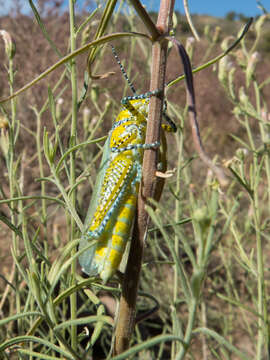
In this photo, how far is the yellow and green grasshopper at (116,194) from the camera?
86 cm

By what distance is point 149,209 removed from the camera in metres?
0.55

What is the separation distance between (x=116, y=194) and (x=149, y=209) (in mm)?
411

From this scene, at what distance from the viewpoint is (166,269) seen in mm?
4359

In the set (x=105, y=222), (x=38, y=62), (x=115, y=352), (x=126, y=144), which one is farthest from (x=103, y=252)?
(x=38, y=62)

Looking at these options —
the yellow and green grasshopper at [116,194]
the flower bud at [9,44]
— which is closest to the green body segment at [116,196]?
the yellow and green grasshopper at [116,194]

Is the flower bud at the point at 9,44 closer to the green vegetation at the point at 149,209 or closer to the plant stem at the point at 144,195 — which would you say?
the green vegetation at the point at 149,209

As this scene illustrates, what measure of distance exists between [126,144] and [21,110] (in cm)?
564

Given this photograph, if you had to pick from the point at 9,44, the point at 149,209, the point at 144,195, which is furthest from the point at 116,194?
the point at 9,44

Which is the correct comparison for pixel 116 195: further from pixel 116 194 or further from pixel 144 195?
pixel 144 195

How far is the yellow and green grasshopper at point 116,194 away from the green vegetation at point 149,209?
0.17 ft

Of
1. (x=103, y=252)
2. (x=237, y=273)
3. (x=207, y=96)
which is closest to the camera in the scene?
(x=103, y=252)

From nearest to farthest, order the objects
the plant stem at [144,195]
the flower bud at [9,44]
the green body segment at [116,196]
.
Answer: the plant stem at [144,195] → the green body segment at [116,196] → the flower bud at [9,44]

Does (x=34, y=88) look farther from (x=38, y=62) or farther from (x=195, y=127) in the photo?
(x=195, y=127)

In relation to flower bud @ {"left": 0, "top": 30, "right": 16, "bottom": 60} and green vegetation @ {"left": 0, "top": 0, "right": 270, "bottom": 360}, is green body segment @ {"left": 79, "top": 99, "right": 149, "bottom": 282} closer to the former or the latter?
green vegetation @ {"left": 0, "top": 0, "right": 270, "bottom": 360}
